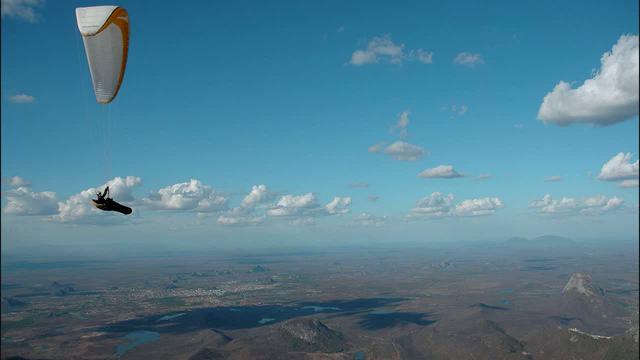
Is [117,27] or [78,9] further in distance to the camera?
[117,27]

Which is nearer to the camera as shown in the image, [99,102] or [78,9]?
[78,9]

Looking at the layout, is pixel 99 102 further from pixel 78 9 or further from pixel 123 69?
pixel 78 9

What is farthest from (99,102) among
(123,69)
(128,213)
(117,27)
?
(128,213)

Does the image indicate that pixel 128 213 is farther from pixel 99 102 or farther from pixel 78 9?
pixel 78 9

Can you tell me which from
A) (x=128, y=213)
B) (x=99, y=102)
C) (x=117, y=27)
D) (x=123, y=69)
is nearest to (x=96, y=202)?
(x=128, y=213)

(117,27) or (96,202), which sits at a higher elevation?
(117,27)

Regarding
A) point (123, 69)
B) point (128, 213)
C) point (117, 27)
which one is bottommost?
point (128, 213)
